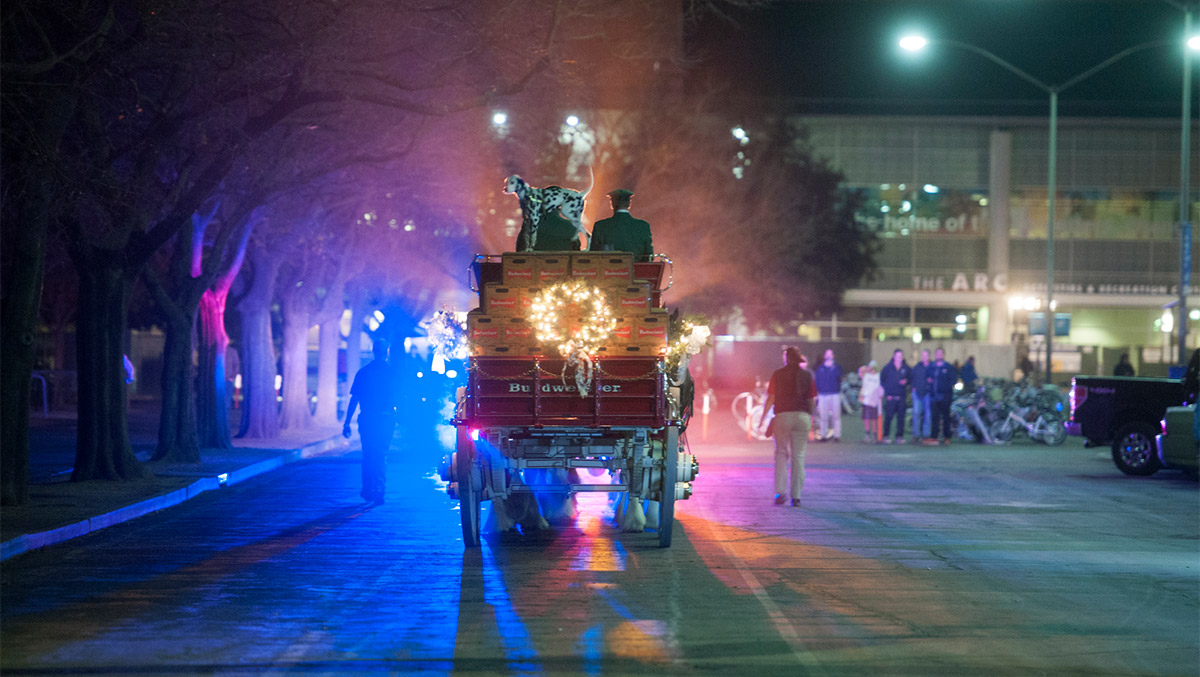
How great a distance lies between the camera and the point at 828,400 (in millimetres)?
28062

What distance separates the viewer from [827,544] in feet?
40.1

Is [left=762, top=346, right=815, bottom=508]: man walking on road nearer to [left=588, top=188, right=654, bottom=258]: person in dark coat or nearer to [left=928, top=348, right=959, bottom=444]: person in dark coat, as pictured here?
[left=588, top=188, right=654, bottom=258]: person in dark coat

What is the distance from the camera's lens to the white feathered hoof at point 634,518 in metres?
12.9

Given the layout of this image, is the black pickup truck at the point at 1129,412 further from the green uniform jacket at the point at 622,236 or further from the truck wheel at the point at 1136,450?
the green uniform jacket at the point at 622,236

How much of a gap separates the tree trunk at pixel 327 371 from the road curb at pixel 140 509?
9.10 m

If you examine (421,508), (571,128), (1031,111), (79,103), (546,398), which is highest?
(1031,111)

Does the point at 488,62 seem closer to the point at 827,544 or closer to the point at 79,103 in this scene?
the point at 79,103

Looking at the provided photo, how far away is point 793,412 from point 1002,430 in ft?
49.7

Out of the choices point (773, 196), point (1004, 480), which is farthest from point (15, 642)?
point (773, 196)

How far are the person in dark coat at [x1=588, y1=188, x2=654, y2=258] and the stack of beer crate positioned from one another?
37.5 inches

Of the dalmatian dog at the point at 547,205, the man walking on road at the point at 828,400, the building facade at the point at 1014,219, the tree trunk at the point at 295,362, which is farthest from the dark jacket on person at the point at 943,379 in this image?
the building facade at the point at 1014,219

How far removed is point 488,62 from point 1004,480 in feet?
34.1

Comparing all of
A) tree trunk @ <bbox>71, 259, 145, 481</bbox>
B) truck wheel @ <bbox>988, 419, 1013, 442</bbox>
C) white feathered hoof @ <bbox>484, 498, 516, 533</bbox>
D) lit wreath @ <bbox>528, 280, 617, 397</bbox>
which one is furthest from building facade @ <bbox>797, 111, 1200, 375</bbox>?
lit wreath @ <bbox>528, 280, 617, 397</bbox>

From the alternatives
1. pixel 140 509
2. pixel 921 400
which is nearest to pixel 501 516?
pixel 140 509
